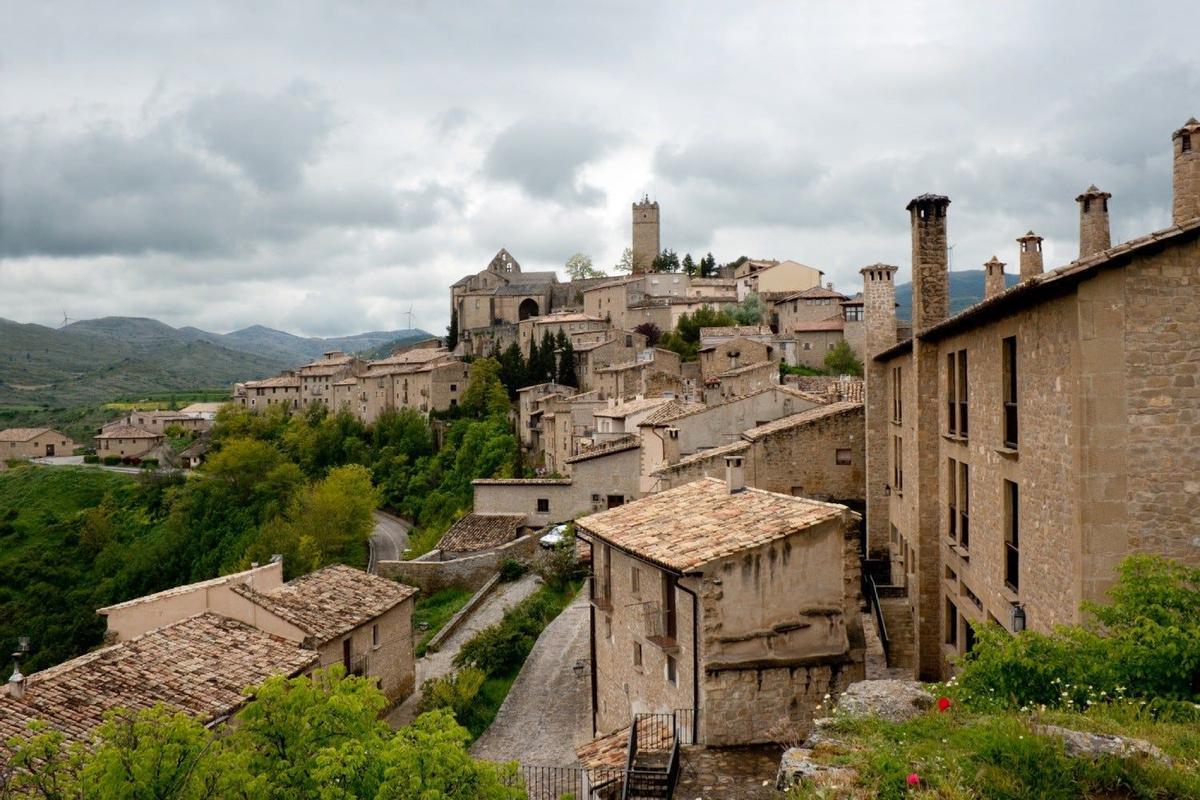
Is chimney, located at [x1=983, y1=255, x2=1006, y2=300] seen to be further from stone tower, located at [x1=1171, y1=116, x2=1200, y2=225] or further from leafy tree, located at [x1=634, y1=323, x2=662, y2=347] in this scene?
leafy tree, located at [x1=634, y1=323, x2=662, y2=347]

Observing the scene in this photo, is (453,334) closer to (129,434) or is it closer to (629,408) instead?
(129,434)

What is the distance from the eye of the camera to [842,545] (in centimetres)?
1313

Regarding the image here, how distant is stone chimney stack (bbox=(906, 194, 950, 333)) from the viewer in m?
17.5

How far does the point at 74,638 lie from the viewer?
50.6 metres

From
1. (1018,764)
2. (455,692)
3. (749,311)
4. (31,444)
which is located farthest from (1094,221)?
(31,444)

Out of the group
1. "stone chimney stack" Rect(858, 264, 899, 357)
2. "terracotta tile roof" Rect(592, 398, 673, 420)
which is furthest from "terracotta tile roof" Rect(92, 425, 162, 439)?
"stone chimney stack" Rect(858, 264, 899, 357)

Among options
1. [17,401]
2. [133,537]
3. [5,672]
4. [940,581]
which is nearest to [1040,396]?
[940,581]

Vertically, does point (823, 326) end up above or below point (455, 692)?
above

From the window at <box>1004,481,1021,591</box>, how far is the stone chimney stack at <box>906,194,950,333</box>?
627cm

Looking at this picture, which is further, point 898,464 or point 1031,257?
point 898,464

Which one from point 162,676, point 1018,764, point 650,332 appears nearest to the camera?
point 1018,764

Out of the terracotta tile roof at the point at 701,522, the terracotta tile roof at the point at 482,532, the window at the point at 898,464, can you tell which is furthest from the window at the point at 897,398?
the terracotta tile roof at the point at 482,532

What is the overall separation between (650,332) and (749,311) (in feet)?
27.8

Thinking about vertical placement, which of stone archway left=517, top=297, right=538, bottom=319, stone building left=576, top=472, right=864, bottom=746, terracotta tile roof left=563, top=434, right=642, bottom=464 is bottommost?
stone building left=576, top=472, right=864, bottom=746
